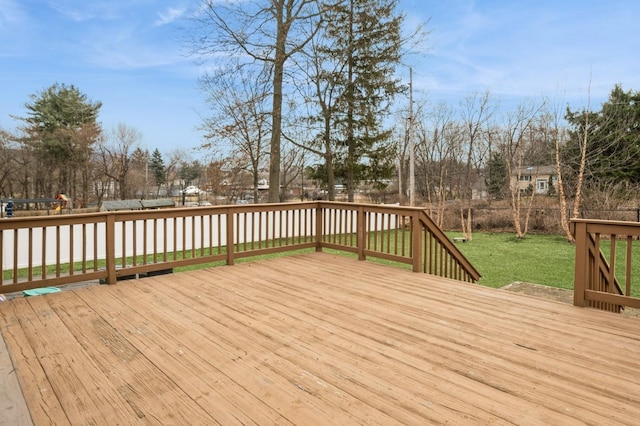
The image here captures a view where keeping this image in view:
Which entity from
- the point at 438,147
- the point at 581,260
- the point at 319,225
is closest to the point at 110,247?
the point at 319,225

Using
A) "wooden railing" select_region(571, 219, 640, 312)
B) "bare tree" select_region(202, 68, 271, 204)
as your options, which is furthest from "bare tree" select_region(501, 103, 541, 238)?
"wooden railing" select_region(571, 219, 640, 312)

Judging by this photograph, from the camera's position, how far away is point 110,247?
420 centimetres

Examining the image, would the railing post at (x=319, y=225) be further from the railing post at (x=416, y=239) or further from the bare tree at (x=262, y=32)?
the bare tree at (x=262, y=32)

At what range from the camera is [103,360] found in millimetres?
2357

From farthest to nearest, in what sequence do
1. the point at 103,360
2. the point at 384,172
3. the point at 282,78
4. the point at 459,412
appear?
the point at 384,172 < the point at 282,78 < the point at 103,360 < the point at 459,412

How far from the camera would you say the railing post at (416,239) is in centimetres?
478

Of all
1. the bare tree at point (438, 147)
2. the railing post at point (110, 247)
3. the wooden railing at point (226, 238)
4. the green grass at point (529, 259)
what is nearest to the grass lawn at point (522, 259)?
the green grass at point (529, 259)

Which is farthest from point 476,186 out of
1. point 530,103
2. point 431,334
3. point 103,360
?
point 103,360

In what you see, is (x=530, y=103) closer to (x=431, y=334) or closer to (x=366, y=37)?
→ (x=366, y=37)

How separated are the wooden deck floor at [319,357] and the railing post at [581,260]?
206 millimetres

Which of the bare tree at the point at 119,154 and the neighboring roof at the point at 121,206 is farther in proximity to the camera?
the bare tree at the point at 119,154

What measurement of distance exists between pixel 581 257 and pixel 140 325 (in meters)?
3.78

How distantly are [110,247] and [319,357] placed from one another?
2.95m

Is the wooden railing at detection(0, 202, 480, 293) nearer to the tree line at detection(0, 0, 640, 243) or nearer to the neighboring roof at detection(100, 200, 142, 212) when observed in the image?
the tree line at detection(0, 0, 640, 243)
